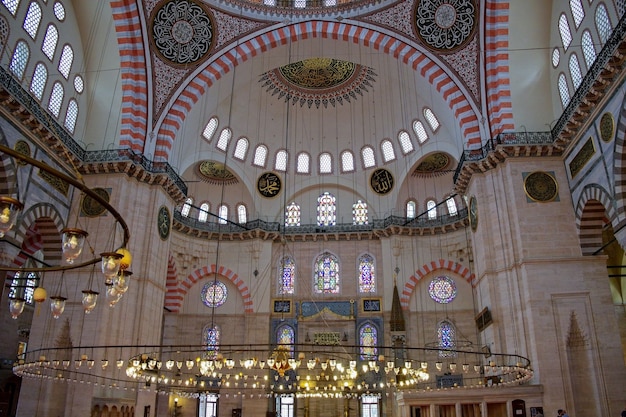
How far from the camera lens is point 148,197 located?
15375mm

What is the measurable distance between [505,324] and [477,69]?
728 cm

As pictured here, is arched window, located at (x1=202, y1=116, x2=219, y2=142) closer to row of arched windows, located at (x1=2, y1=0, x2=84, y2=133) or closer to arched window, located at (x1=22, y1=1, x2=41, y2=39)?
row of arched windows, located at (x1=2, y1=0, x2=84, y2=133)

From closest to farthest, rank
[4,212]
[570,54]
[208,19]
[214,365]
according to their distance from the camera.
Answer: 1. [4,212]
2. [214,365]
3. [570,54]
4. [208,19]

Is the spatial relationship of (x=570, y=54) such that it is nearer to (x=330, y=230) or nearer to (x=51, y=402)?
(x=330, y=230)

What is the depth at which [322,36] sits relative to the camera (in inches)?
680

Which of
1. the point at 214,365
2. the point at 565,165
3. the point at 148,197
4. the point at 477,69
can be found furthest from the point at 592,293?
the point at 148,197

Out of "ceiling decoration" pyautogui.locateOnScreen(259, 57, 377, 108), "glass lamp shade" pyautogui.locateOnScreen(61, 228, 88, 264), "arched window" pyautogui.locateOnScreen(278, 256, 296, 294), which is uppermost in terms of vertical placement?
"ceiling decoration" pyautogui.locateOnScreen(259, 57, 377, 108)

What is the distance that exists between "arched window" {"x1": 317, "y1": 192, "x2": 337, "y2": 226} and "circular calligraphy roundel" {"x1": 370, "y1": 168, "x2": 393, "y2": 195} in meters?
1.90

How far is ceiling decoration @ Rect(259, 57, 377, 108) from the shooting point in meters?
20.5

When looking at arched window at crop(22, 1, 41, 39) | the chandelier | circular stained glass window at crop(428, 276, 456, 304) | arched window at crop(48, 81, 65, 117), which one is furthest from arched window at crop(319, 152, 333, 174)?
the chandelier

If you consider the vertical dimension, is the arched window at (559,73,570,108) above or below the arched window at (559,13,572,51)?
below

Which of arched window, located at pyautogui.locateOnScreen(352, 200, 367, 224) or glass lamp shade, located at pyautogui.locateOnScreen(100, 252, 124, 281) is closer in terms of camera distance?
glass lamp shade, located at pyautogui.locateOnScreen(100, 252, 124, 281)

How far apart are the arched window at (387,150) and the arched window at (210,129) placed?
270 inches

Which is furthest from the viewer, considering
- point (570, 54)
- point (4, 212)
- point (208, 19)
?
point (208, 19)
